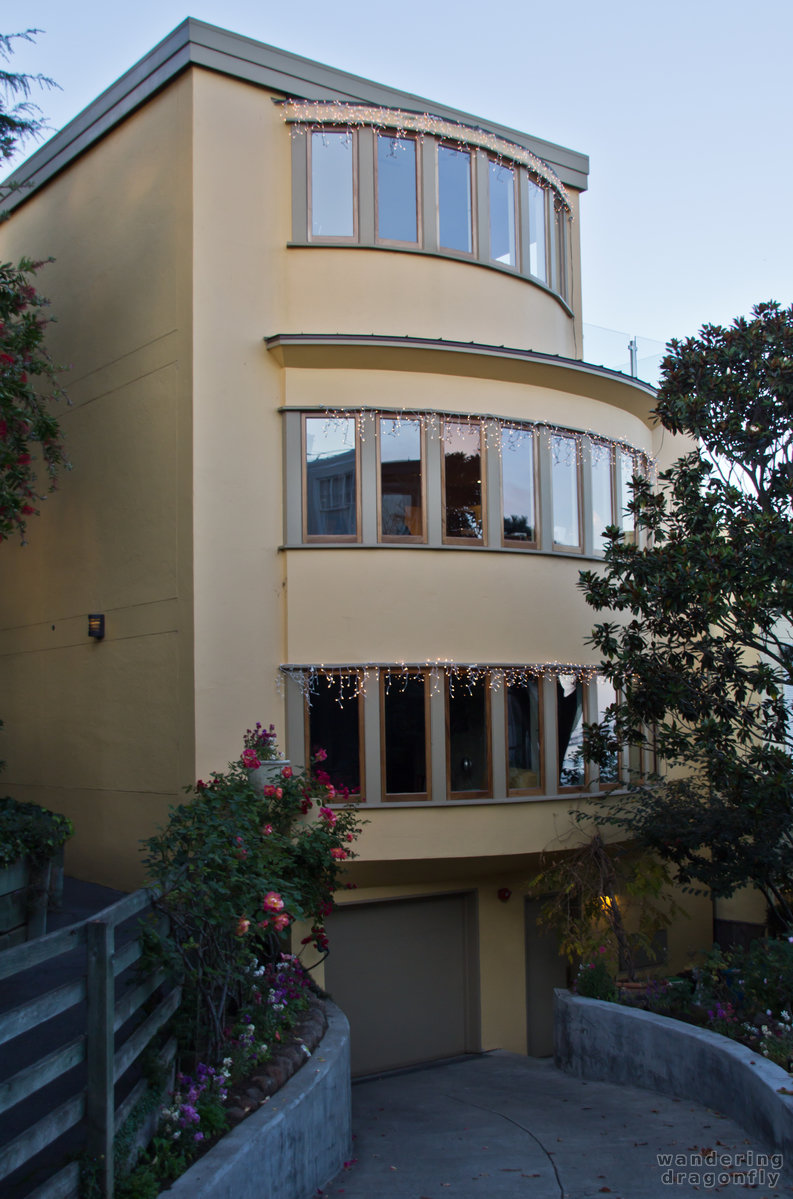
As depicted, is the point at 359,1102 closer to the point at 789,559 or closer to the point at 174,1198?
the point at 174,1198

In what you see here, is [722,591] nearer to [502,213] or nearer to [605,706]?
[605,706]

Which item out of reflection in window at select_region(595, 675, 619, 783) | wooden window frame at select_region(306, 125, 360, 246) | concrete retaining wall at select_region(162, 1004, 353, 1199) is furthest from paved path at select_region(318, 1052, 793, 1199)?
wooden window frame at select_region(306, 125, 360, 246)

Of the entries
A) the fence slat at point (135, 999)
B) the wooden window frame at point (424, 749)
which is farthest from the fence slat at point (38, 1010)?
the wooden window frame at point (424, 749)

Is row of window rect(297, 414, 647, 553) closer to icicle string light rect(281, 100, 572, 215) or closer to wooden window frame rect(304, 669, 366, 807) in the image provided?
wooden window frame rect(304, 669, 366, 807)

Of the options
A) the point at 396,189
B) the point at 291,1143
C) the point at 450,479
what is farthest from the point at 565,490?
the point at 291,1143

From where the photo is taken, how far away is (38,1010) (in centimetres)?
472

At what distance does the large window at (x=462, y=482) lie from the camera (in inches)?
482

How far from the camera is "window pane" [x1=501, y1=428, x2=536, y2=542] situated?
41.3 ft

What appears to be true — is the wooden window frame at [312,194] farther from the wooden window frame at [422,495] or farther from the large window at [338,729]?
the large window at [338,729]

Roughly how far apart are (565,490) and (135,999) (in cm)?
868

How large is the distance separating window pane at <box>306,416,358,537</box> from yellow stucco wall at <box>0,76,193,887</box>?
1.36 metres

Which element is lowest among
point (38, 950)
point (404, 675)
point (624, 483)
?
point (38, 950)

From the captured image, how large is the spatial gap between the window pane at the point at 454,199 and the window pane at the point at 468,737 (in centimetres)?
515

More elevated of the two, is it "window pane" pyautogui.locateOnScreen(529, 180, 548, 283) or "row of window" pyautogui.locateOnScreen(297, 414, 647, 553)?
"window pane" pyautogui.locateOnScreen(529, 180, 548, 283)
